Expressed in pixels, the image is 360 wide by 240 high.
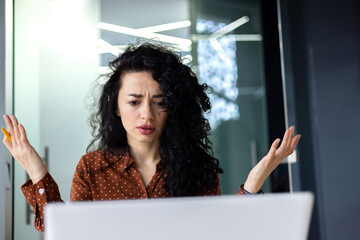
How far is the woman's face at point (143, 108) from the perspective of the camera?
4.98 ft

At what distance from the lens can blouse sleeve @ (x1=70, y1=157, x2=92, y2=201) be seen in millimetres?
1506

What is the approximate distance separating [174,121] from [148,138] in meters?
0.14

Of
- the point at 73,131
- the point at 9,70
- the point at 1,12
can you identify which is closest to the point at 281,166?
the point at 73,131

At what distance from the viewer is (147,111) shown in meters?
1.51

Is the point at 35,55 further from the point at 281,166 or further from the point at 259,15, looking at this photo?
the point at 281,166

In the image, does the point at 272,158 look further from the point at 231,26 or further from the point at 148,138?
the point at 231,26

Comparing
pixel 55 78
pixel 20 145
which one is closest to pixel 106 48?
pixel 55 78

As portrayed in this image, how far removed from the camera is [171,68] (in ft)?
5.35

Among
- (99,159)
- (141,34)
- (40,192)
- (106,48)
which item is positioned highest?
(141,34)

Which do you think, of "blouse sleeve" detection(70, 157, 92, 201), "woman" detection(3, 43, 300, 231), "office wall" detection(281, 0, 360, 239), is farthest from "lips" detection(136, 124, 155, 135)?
"office wall" detection(281, 0, 360, 239)

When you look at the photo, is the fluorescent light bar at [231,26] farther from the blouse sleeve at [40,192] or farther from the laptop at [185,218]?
the laptop at [185,218]

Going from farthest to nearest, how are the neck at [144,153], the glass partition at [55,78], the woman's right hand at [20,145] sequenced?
the glass partition at [55,78]
the neck at [144,153]
the woman's right hand at [20,145]

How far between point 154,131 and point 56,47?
5.02 ft

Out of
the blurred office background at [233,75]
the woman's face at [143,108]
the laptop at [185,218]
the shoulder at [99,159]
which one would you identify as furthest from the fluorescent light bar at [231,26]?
the laptop at [185,218]
